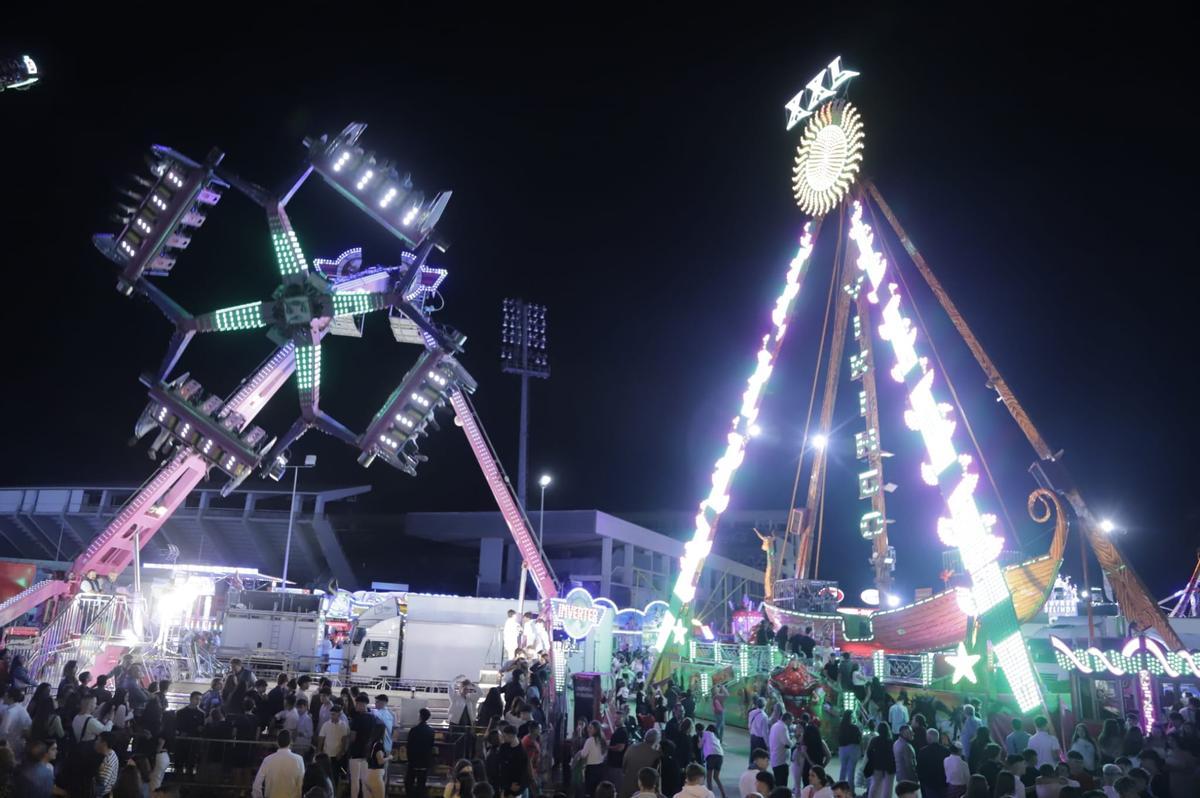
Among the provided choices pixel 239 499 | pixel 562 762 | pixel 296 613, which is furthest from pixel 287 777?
pixel 239 499

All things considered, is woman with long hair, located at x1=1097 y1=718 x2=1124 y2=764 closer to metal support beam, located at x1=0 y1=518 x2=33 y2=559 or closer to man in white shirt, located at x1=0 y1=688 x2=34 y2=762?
man in white shirt, located at x1=0 y1=688 x2=34 y2=762

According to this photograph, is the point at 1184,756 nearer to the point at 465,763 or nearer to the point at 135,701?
the point at 465,763

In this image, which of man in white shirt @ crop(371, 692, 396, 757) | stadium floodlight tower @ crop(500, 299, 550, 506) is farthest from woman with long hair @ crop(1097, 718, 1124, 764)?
stadium floodlight tower @ crop(500, 299, 550, 506)

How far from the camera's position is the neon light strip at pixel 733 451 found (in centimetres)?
3061

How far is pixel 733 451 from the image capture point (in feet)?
104

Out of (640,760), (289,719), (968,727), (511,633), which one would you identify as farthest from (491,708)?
(511,633)

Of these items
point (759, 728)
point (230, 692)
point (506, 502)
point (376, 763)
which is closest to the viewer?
point (376, 763)

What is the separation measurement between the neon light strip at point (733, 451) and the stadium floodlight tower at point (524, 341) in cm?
2008

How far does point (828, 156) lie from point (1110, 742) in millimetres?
24387

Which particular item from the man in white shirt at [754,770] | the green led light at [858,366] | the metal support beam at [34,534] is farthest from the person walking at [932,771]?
the metal support beam at [34,534]

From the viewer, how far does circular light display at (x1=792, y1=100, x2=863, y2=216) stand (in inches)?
1217

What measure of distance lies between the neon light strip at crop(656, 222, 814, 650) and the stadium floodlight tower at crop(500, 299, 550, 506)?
20.1 meters

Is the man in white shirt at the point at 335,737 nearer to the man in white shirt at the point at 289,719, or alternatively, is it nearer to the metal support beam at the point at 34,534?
the man in white shirt at the point at 289,719

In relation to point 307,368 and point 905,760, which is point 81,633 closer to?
point 307,368
